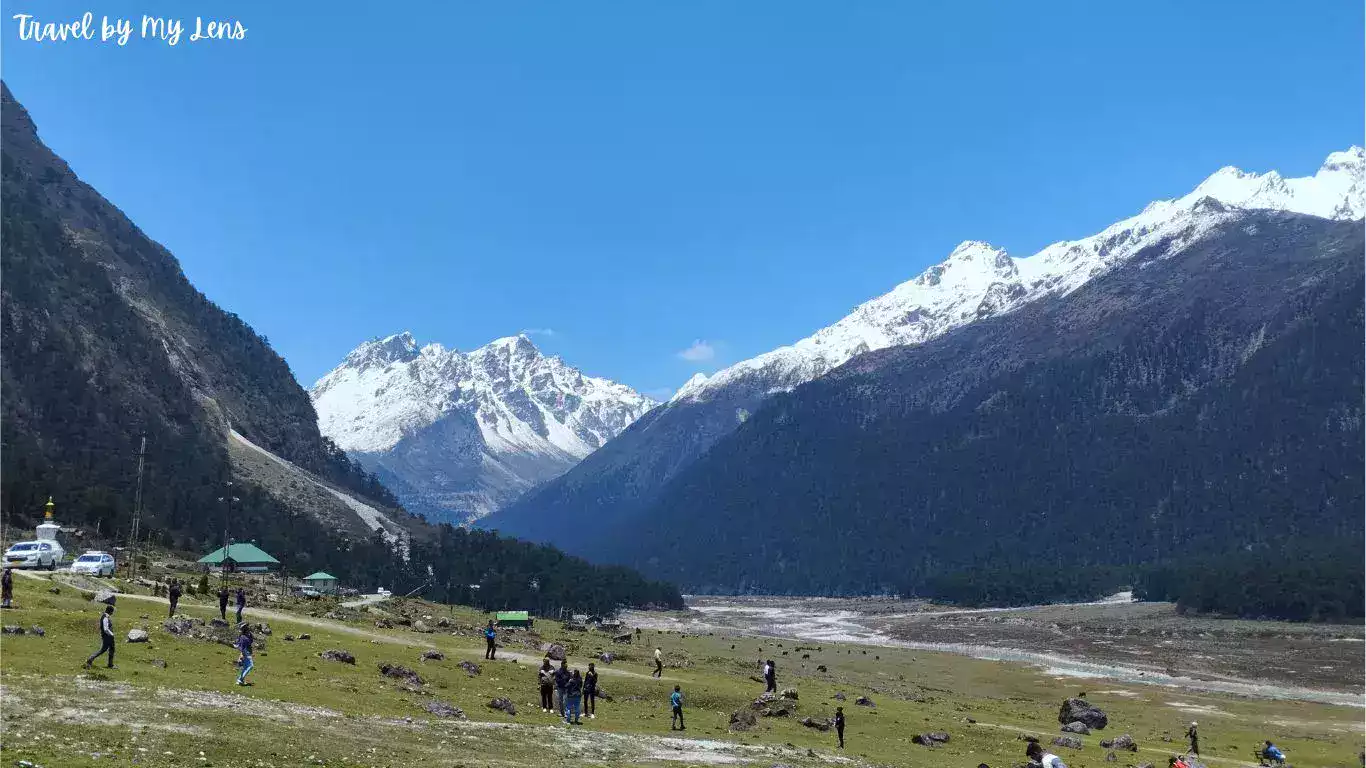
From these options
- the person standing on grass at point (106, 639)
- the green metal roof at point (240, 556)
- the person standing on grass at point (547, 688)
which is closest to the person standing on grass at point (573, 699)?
the person standing on grass at point (547, 688)

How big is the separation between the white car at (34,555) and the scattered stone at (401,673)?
4243 centimetres

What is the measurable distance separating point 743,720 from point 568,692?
11811 mm

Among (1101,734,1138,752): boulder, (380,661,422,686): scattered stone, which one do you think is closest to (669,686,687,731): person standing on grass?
(380,661,422,686): scattered stone

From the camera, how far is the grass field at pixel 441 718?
3266 centimetres

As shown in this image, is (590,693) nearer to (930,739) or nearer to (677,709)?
(677,709)

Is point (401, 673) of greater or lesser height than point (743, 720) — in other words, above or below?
above

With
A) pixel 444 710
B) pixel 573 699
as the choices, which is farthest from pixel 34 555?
pixel 573 699

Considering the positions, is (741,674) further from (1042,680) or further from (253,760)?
(253,760)

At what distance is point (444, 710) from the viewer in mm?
45375

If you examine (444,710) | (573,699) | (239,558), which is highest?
(239,558)

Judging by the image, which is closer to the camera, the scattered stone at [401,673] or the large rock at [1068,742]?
the scattered stone at [401,673]

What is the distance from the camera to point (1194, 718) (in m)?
83.8

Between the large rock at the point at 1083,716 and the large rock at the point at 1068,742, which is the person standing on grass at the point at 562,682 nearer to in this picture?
the large rock at the point at 1068,742

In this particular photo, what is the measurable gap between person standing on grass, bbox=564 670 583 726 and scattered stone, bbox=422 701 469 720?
15.9 feet
